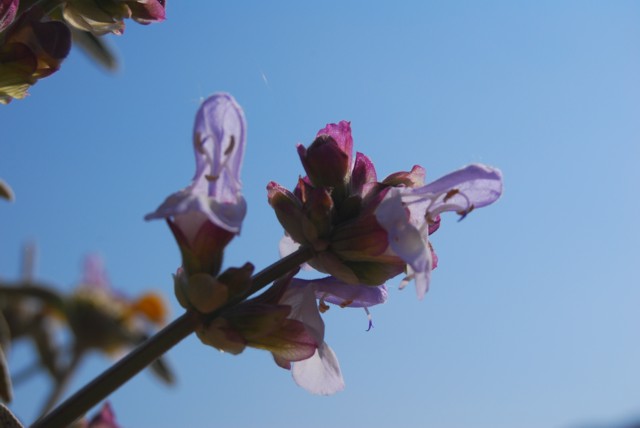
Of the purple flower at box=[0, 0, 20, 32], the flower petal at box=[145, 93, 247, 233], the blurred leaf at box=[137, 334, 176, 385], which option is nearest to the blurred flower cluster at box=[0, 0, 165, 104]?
the purple flower at box=[0, 0, 20, 32]

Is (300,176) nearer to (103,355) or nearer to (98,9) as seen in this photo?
(98,9)

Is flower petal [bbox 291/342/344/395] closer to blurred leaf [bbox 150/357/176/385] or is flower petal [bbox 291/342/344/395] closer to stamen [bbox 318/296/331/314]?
stamen [bbox 318/296/331/314]

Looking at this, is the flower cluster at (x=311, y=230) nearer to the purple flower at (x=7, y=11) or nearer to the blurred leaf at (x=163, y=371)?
the purple flower at (x=7, y=11)

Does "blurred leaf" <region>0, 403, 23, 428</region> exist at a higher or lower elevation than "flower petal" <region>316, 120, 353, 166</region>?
lower

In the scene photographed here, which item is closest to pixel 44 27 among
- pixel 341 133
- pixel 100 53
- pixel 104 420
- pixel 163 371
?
pixel 341 133

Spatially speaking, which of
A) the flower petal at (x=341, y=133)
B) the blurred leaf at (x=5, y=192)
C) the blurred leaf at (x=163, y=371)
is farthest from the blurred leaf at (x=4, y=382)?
the blurred leaf at (x=163, y=371)

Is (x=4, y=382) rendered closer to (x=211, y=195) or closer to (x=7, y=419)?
(x=7, y=419)

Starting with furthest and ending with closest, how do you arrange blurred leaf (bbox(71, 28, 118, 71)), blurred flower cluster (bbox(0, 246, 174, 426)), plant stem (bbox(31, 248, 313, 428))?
blurred flower cluster (bbox(0, 246, 174, 426)) < blurred leaf (bbox(71, 28, 118, 71)) < plant stem (bbox(31, 248, 313, 428))
